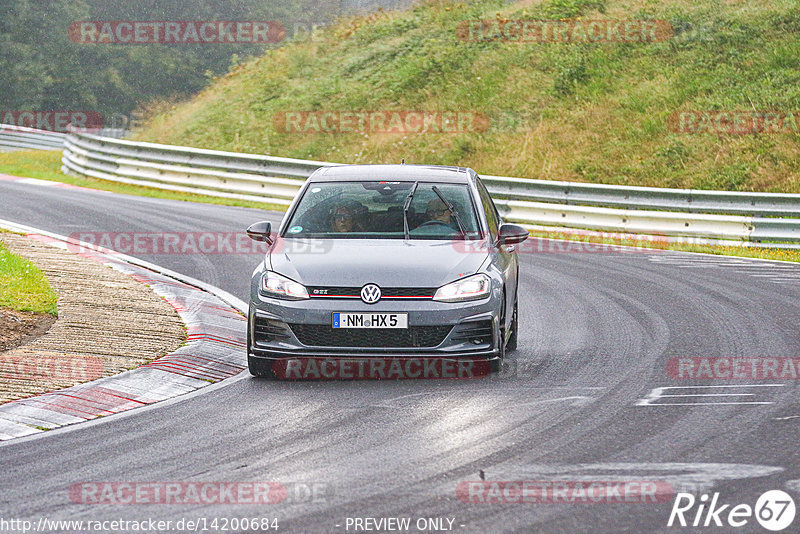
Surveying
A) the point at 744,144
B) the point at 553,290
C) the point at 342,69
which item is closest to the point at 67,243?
the point at 553,290

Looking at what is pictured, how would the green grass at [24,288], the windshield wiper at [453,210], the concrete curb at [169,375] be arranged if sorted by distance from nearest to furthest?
the concrete curb at [169,375], the windshield wiper at [453,210], the green grass at [24,288]

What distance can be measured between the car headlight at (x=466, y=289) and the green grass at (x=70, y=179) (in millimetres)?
15194

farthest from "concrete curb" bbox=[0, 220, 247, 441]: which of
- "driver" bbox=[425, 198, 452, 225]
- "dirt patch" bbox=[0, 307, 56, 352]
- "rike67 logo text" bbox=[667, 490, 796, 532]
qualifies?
"rike67 logo text" bbox=[667, 490, 796, 532]

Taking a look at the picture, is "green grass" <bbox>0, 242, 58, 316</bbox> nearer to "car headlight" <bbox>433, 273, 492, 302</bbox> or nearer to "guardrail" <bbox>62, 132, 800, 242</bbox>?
"car headlight" <bbox>433, 273, 492, 302</bbox>

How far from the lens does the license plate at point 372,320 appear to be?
8.41 meters

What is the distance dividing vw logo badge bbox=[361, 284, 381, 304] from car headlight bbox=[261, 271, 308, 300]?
1.51 feet

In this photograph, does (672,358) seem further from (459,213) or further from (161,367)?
(161,367)

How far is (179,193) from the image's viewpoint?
26469 mm

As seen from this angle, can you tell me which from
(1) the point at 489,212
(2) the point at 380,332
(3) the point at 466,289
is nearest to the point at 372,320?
(2) the point at 380,332

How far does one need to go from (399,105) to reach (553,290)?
19289mm

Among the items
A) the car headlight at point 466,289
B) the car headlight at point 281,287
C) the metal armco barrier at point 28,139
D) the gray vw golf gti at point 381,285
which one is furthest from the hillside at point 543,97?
the car headlight at point 281,287

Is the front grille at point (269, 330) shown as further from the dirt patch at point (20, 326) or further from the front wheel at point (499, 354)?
the dirt patch at point (20, 326)

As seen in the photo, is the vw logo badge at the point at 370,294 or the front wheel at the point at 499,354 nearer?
the vw logo badge at the point at 370,294

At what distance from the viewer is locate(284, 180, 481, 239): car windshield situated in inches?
375
